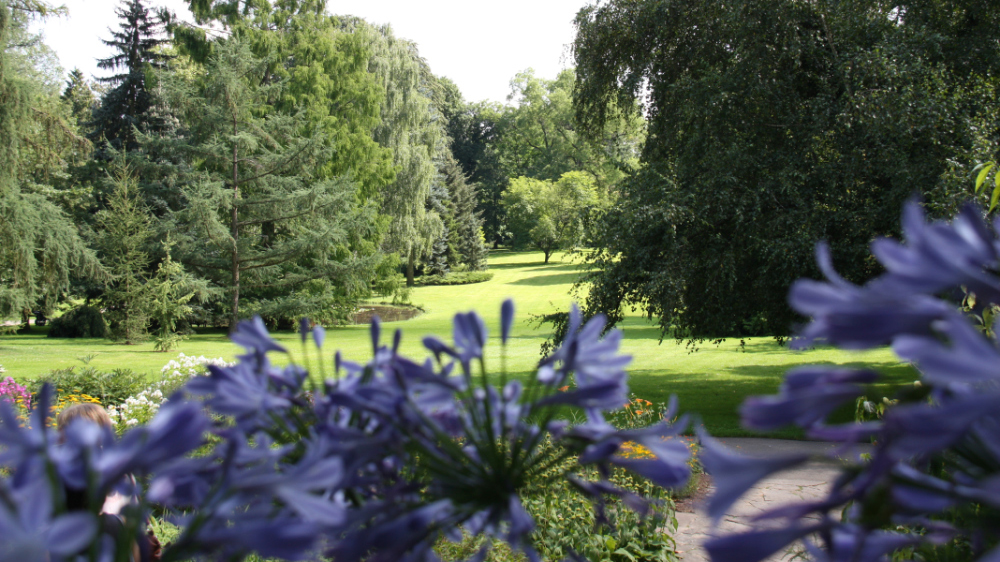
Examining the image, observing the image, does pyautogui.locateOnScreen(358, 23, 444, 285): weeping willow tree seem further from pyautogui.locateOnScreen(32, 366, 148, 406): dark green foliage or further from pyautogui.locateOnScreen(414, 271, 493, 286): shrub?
pyautogui.locateOnScreen(32, 366, 148, 406): dark green foliage

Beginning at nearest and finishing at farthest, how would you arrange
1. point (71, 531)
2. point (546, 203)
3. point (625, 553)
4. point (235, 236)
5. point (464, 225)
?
point (71, 531) → point (625, 553) → point (235, 236) → point (464, 225) → point (546, 203)

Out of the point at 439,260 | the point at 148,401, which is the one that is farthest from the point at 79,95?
the point at 148,401

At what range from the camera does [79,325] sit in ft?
65.0

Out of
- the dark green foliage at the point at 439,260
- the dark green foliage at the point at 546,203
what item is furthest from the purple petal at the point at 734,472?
the dark green foliage at the point at 546,203

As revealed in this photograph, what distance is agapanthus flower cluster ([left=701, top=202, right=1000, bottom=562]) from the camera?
0.30 m

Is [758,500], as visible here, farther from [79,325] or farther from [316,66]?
[79,325]

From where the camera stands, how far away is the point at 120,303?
20250mm

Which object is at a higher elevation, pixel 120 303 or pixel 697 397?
pixel 120 303

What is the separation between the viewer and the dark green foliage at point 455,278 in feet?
120

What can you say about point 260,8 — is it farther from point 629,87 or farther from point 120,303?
point 629,87

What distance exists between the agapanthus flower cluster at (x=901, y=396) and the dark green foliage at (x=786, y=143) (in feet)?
22.3

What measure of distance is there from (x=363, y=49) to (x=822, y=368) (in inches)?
894

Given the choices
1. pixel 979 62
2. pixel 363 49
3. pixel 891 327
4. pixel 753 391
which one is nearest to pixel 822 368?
pixel 891 327

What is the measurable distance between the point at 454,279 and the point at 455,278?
0.29 m
